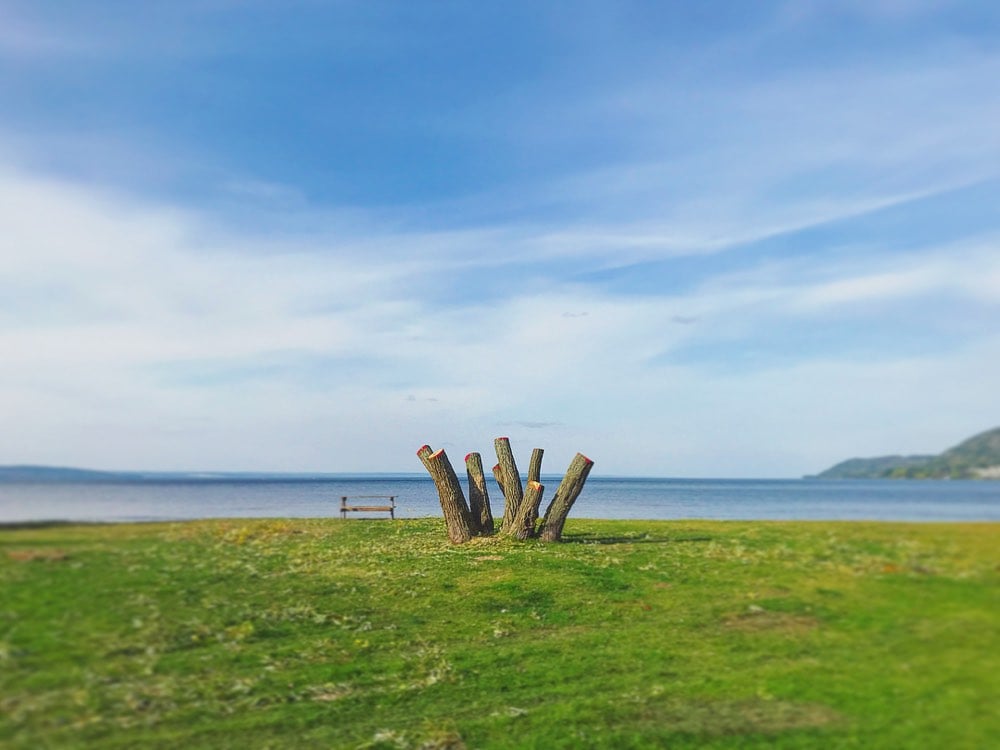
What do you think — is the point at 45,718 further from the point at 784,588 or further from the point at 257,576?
the point at 784,588

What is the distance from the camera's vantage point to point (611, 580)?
49.8 feet

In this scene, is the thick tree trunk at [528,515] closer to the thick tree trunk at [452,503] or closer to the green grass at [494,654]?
the thick tree trunk at [452,503]

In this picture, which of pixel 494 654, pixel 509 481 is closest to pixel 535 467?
pixel 509 481

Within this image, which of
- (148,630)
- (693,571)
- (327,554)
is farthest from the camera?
(327,554)

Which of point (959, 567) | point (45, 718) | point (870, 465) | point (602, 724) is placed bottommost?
point (602, 724)

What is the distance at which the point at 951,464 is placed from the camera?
32.0 feet

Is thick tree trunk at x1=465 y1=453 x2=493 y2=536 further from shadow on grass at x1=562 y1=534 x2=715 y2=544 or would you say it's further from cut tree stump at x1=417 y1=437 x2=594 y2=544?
shadow on grass at x1=562 y1=534 x2=715 y2=544

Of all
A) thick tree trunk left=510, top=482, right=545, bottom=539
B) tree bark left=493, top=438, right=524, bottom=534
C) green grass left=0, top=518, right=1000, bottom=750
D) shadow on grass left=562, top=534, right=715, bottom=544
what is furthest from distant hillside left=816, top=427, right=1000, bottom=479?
tree bark left=493, top=438, right=524, bottom=534

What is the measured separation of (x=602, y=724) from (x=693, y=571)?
655cm

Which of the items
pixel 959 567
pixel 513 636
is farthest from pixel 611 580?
pixel 959 567

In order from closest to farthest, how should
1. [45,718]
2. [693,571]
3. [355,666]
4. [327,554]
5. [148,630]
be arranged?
[45,718]
[148,630]
[355,666]
[693,571]
[327,554]

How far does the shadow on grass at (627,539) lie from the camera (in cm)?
1971

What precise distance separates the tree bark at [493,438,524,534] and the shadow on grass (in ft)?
5.73

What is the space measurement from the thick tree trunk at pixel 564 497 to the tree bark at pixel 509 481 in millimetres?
1428
